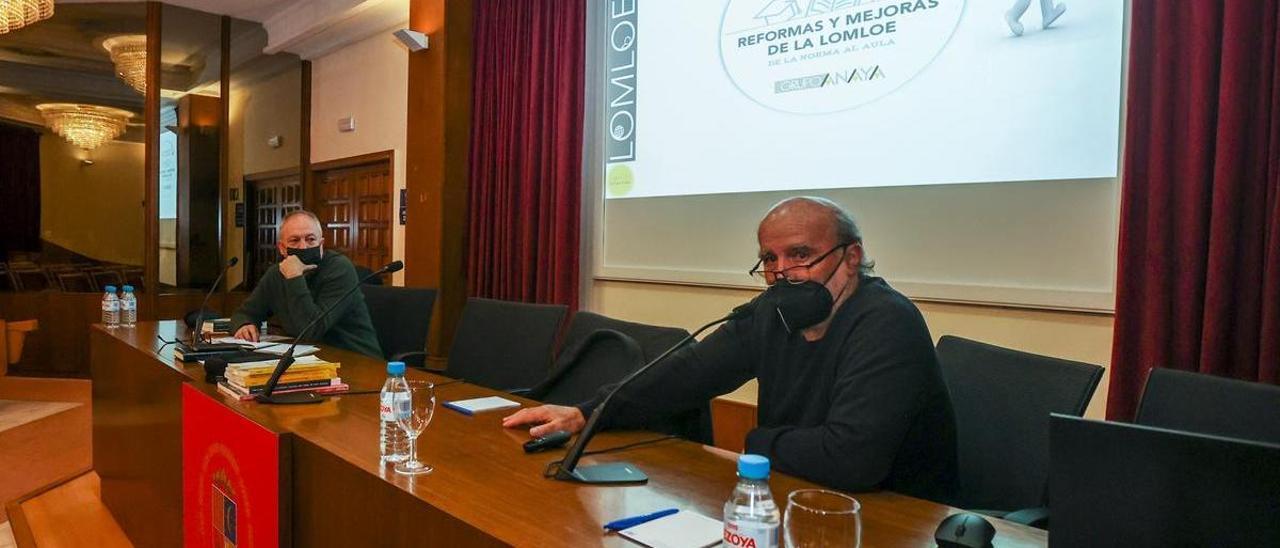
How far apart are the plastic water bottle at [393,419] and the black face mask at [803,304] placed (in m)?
0.73

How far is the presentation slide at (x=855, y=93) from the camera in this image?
251 centimetres

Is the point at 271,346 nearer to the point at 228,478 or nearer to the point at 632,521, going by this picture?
the point at 228,478

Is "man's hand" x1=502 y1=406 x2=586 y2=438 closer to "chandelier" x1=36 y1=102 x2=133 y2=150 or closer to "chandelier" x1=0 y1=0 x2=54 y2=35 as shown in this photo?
"chandelier" x1=0 y1=0 x2=54 y2=35

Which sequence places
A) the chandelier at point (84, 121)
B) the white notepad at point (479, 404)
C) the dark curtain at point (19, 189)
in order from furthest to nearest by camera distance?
the chandelier at point (84, 121) < the dark curtain at point (19, 189) < the white notepad at point (479, 404)

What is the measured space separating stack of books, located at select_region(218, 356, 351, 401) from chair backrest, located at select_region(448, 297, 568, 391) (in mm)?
659

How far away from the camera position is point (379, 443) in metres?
1.49

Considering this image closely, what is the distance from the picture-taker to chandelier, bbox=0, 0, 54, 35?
4070 millimetres

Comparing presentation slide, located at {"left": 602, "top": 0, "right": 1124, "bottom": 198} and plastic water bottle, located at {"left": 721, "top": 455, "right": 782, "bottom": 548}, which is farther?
presentation slide, located at {"left": 602, "top": 0, "right": 1124, "bottom": 198}

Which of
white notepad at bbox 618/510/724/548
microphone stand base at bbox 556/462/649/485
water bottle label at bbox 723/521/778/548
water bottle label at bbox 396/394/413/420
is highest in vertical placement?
water bottle label at bbox 396/394/413/420

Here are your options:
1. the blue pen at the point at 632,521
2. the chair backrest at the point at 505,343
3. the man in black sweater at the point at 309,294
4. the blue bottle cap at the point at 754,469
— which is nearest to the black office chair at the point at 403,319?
the man in black sweater at the point at 309,294

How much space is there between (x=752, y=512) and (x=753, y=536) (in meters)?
0.04

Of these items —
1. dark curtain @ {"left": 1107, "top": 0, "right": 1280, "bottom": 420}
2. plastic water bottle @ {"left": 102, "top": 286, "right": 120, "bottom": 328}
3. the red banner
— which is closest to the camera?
the red banner

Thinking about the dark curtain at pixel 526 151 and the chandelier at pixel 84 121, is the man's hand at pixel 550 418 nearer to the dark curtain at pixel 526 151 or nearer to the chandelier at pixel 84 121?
the dark curtain at pixel 526 151

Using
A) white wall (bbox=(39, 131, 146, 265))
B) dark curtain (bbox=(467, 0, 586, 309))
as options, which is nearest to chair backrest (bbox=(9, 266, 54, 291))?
white wall (bbox=(39, 131, 146, 265))
